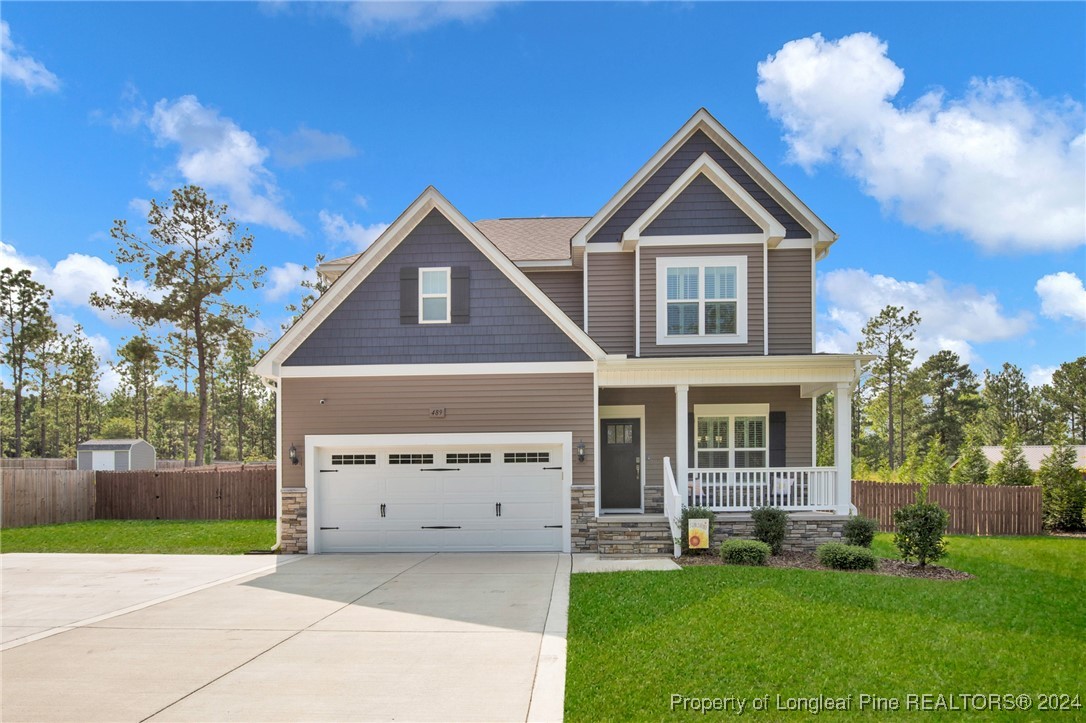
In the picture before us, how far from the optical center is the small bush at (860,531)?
1221cm

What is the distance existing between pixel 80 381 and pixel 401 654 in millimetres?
49027

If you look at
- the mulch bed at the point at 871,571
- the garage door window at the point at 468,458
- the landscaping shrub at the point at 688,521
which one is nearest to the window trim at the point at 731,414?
the landscaping shrub at the point at 688,521

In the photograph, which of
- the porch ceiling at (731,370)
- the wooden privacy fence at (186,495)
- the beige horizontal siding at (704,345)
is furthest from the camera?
the wooden privacy fence at (186,495)

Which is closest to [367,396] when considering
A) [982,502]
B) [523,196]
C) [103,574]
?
[103,574]

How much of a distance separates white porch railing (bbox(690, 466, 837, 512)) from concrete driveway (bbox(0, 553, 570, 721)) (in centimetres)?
323

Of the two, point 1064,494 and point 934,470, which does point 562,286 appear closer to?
point 934,470

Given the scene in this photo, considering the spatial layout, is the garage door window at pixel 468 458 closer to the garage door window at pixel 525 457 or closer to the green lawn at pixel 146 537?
the garage door window at pixel 525 457

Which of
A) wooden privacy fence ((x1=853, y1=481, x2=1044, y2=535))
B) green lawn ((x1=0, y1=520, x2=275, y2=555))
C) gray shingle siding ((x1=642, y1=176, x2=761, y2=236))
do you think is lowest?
green lawn ((x1=0, y1=520, x2=275, y2=555))

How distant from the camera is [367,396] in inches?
532

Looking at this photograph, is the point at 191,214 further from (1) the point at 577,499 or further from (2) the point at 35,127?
(1) the point at 577,499

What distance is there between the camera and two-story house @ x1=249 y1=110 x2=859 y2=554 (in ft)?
43.3

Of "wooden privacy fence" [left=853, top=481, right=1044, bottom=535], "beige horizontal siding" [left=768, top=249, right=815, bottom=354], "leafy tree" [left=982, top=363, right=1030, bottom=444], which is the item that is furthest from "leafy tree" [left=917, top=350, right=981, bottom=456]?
"beige horizontal siding" [left=768, top=249, right=815, bottom=354]

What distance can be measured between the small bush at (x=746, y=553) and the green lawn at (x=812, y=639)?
82 cm

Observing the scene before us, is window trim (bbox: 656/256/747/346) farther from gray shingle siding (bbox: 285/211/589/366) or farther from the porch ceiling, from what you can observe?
gray shingle siding (bbox: 285/211/589/366)
